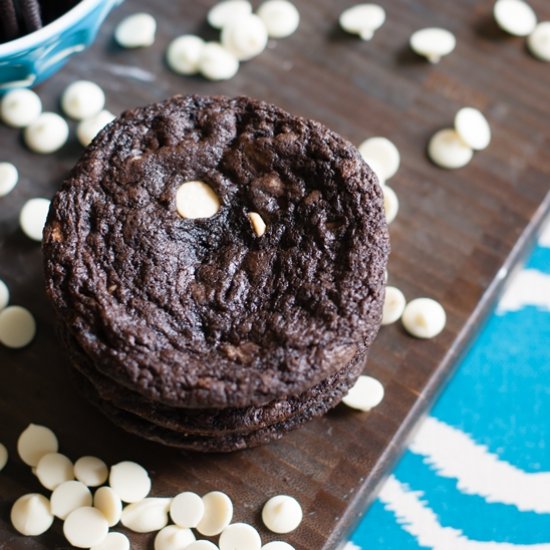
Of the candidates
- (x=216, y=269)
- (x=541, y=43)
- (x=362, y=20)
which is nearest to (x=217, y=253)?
(x=216, y=269)

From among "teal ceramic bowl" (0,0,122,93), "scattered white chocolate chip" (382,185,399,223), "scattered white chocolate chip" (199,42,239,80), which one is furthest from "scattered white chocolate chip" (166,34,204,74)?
"scattered white chocolate chip" (382,185,399,223)

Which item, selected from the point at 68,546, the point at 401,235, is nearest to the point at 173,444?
the point at 68,546

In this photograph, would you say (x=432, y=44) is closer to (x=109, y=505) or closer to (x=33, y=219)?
(x=33, y=219)

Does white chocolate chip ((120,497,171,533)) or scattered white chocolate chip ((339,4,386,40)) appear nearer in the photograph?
white chocolate chip ((120,497,171,533))

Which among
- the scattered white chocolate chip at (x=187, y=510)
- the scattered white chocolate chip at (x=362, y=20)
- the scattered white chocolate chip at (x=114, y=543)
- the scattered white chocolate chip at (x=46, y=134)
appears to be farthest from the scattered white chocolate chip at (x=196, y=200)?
the scattered white chocolate chip at (x=362, y=20)

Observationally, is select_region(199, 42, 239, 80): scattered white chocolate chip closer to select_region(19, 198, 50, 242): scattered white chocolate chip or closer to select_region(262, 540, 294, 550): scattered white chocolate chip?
select_region(19, 198, 50, 242): scattered white chocolate chip

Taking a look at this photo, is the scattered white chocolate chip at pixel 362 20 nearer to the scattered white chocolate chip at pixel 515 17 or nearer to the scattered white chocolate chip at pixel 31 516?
the scattered white chocolate chip at pixel 515 17
